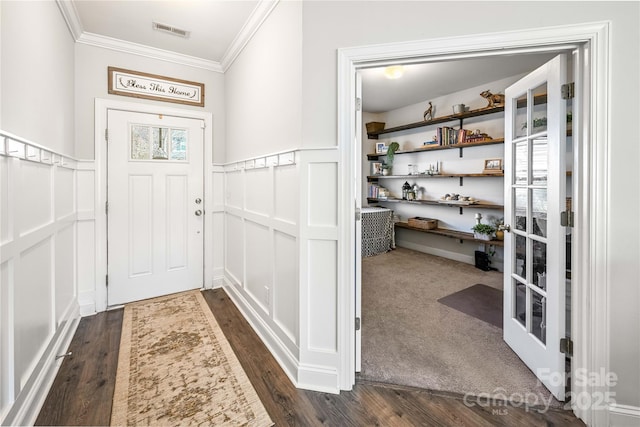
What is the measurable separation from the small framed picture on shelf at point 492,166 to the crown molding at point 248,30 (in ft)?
11.1

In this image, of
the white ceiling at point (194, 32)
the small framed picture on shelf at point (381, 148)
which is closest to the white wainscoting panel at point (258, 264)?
the white ceiling at point (194, 32)

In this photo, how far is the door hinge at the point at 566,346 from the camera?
155 centimetres

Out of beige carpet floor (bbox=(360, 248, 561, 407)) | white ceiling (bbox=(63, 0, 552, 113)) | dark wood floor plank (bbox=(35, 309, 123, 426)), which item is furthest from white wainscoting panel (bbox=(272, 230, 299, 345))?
white ceiling (bbox=(63, 0, 552, 113))

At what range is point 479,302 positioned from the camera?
2.98 m

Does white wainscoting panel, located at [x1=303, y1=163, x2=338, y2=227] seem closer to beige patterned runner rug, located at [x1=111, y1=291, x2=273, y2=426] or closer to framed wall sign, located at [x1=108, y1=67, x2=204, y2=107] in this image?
beige patterned runner rug, located at [x1=111, y1=291, x2=273, y2=426]

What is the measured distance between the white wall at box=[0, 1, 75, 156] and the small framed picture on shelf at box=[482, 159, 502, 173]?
4.57 metres

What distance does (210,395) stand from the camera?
5.43ft

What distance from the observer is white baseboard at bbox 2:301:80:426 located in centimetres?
135

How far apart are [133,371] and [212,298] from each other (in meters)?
1.18

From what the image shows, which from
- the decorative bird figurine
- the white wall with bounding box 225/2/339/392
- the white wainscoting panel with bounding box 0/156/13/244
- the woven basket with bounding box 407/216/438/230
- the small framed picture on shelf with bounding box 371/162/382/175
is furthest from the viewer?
the small framed picture on shelf with bounding box 371/162/382/175

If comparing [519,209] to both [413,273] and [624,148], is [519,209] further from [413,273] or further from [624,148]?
[413,273]

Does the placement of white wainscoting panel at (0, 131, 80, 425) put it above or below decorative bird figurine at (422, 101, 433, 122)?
below

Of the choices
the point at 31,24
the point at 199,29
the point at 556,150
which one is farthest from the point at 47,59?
the point at 556,150

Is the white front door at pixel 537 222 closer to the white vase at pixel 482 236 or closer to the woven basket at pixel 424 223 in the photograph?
the white vase at pixel 482 236
